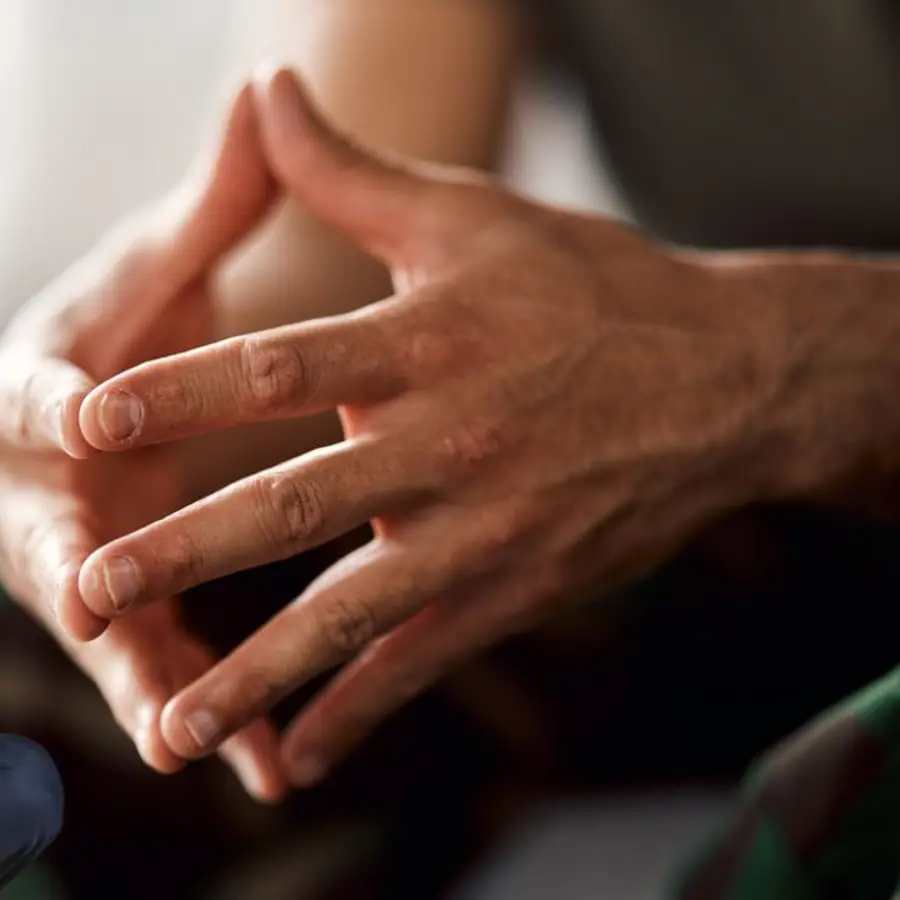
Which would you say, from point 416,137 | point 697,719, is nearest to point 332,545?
point 697,719

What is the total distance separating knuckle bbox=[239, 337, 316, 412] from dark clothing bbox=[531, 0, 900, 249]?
47cm

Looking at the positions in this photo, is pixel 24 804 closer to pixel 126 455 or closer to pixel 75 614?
pixel 75 614

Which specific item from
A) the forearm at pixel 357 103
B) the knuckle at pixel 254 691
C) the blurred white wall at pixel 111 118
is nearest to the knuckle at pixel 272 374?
the knuckle at pixel 254 691

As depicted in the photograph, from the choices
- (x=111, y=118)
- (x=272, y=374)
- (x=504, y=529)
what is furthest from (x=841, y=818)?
(x=111, y=118)

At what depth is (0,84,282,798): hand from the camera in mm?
461

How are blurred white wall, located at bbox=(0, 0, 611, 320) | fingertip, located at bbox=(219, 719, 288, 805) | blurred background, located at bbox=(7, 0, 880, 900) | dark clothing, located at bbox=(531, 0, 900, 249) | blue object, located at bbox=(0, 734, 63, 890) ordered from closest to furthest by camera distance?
1. blue object, located at bbox=(0, 734, 63, 890)
2. fingertip, located at bbox=(219, 719, 288, 805)
3. blurred background, located at bbox=(7, 0, 880, 900)
4. dark clothing, located at bbox=(531, 0, 900, 249)
5. blurred white wall, located at bbox=(0, 0, 611, 320)

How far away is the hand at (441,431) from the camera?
1.40 ft

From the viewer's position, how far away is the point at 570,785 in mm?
650

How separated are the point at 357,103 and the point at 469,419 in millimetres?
410

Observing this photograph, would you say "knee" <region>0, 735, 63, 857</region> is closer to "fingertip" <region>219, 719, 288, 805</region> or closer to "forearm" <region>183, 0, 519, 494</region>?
"fingertip" <region>219, 719, 288, 805</region>

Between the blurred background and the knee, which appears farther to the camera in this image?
the blurred background

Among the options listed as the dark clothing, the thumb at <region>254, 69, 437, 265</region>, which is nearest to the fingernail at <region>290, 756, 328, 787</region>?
the thumb at <region>254, 69, 437, 265</region>

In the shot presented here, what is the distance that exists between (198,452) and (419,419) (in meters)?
0.22

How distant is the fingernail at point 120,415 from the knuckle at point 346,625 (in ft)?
0.35
